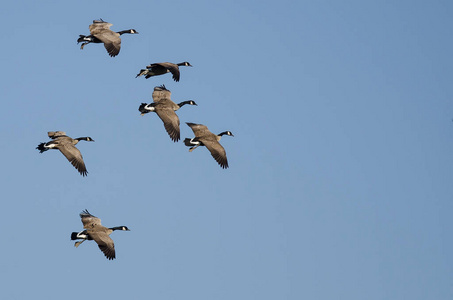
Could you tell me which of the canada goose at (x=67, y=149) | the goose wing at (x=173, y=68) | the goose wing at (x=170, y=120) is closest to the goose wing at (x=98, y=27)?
the goose wing at (x=173, y=68)

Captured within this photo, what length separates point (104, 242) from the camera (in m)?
53.8

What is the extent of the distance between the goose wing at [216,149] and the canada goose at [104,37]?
6693 mm

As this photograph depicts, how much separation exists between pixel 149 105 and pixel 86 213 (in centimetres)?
655

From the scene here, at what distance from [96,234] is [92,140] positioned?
24.4 feet

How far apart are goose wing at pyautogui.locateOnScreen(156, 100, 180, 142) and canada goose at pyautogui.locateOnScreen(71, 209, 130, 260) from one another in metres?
5.85

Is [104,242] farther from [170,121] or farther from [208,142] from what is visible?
[208,142]

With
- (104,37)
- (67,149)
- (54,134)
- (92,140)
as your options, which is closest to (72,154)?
(67,149)

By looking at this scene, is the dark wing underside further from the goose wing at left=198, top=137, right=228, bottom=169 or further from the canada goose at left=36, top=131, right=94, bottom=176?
the canada goose at left=36, top=131, right=94, bottom=176

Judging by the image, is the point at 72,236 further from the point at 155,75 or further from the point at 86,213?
the point at 155,75

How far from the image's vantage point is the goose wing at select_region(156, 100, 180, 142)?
56.3 metres

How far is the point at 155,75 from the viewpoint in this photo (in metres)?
60.2

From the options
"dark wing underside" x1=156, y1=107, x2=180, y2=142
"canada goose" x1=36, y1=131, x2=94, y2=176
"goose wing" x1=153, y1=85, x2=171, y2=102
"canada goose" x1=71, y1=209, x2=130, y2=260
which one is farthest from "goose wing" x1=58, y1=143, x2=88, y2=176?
"goose wing" x1=153, y1=85, x2=171, y2=102

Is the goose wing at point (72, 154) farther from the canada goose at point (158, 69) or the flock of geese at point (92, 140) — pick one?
the canada goose at point (158, 69)

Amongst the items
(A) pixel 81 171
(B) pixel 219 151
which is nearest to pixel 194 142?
(B) pixel 219 151
